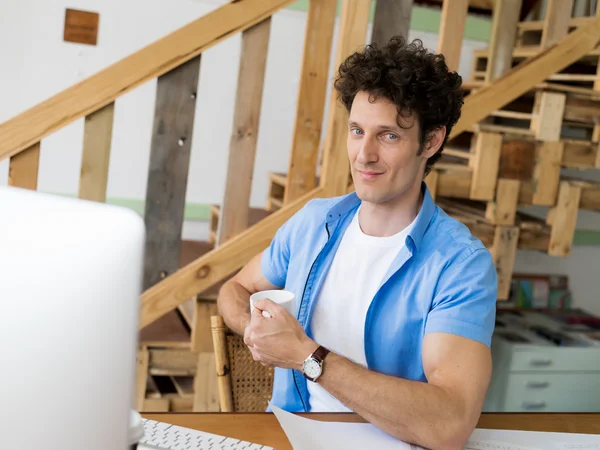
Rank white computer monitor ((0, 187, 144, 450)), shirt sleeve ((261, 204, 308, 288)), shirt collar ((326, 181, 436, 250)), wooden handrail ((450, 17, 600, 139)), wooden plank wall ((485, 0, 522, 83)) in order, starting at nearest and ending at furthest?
white computer monitor ((0, 187, 144, 450)) < shirt collar ((326, 181, 436, 250)) < shirt sleeve ((261, 204, 308, 288)) < wooden handrail ((450, 17, 600, 139)) < wooden plank wall ((485, 0, 522, 83))

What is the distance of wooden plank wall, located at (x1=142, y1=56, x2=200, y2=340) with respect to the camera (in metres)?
A: 2.27

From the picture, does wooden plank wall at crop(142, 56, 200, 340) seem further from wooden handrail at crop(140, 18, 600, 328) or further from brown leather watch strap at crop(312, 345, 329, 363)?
brown leather watch strap at crop(312, 345, 329, 363)

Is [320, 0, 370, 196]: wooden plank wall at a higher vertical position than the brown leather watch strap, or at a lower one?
higher

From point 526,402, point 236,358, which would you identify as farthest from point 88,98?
point 526,402

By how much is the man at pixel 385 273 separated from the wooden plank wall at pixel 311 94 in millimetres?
716

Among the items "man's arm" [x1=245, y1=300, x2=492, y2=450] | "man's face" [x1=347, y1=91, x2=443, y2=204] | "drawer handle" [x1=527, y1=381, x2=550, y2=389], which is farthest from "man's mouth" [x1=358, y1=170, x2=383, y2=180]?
"drawer handle" [x1=527, y1=381, x2=550, y2=389]

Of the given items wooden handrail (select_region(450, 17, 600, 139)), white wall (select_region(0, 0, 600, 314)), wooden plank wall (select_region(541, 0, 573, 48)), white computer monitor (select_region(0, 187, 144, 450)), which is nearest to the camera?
white computer monitor (select_region(0, 187, 144, 450))

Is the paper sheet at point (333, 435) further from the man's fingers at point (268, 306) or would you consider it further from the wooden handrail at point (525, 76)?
the wooden handrail at point (525, 76)

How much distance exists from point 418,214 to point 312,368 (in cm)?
48

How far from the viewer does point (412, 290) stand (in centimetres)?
147

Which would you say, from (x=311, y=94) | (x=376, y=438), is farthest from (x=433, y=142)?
(x=311, y=94)

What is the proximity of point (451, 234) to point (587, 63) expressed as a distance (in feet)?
6.72

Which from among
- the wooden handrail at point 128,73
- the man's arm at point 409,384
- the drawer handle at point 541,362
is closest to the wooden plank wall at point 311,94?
the wooden handrail at point 128,73

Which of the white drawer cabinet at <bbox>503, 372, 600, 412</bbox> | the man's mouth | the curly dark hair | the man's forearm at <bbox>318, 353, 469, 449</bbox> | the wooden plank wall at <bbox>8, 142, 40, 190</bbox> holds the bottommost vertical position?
the white drawer cabinet at <bbox>503, 372, 600, 412</bbox>
